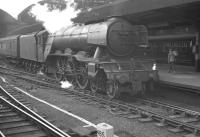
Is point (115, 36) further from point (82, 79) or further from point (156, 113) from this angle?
point (156, 113)

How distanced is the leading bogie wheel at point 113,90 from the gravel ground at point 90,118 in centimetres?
109

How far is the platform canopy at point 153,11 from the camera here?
10.4 metres

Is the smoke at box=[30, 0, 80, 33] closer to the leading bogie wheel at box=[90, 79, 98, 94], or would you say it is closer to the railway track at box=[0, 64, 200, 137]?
the leading bogie wheel at box=[90, 79, 98, 94]

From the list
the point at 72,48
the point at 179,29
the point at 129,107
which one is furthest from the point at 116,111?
the point at 179,29

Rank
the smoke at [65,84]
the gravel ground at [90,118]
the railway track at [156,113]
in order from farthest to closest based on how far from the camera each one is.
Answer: the smoke at [65,84]
the railway track at [156,113]
the gravel ground at [90,118]

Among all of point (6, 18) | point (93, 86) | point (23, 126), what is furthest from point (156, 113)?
point (6, 18)

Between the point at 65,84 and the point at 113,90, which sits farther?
the point at 65,84

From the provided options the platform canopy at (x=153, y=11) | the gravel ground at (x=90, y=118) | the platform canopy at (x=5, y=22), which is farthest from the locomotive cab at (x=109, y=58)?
the platform canopy at (x=5, y=22)

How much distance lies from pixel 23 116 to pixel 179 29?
9.87 m

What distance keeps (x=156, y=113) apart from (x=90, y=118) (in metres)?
1.78

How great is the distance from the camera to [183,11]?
466 inches

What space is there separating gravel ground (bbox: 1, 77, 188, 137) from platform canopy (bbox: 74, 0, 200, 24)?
394 cm

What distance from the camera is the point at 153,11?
11562mm

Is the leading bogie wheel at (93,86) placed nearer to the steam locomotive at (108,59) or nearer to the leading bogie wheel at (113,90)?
the steam locomotive at (108,59)
